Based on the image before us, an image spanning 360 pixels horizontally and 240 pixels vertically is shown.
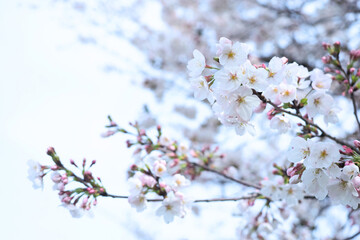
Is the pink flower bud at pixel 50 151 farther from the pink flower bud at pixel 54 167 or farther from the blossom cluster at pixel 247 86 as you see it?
the blossom cluster at pixel 247 86

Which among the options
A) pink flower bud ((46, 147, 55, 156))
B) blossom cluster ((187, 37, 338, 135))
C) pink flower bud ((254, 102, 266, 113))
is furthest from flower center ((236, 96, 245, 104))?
pink flower bud ((46, 147, 55, 156))

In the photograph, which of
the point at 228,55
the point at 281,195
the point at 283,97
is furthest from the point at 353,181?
the point at 281,195

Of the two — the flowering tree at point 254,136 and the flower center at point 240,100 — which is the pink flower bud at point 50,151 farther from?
the flower center at point 240,100

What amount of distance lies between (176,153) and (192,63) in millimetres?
979

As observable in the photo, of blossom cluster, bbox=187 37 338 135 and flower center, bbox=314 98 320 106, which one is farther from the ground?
blossom cluster, bbox=187 37 338 135

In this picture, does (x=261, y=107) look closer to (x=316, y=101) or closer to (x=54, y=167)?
(x=316, y=101)

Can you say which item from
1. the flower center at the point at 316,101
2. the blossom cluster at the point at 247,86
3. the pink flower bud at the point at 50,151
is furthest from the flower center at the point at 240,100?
the pink flower bud at the point at 50,151

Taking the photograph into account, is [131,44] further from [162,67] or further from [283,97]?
[283,97]

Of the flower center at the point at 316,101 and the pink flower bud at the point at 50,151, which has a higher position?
the pink flower bud at the point at 50,151

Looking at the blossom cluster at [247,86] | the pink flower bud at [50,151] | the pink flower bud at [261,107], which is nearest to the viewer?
the blossom cluster at [247,86]

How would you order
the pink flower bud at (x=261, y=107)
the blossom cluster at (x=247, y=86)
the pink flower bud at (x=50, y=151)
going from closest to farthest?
the blossom cluster at (x=247, y=86)
the pink flower bud at (x=261, y=107)
the pink flower bud at (x=50, y=151)

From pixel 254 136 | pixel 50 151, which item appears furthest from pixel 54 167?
pixel 254 136

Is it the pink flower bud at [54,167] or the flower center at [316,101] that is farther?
the pink flower bud at [54,167]

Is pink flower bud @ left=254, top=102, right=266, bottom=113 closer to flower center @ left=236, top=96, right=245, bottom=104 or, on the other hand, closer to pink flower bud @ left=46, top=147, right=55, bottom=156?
flower center @ left=236, top=96, right=245, bottom=104
